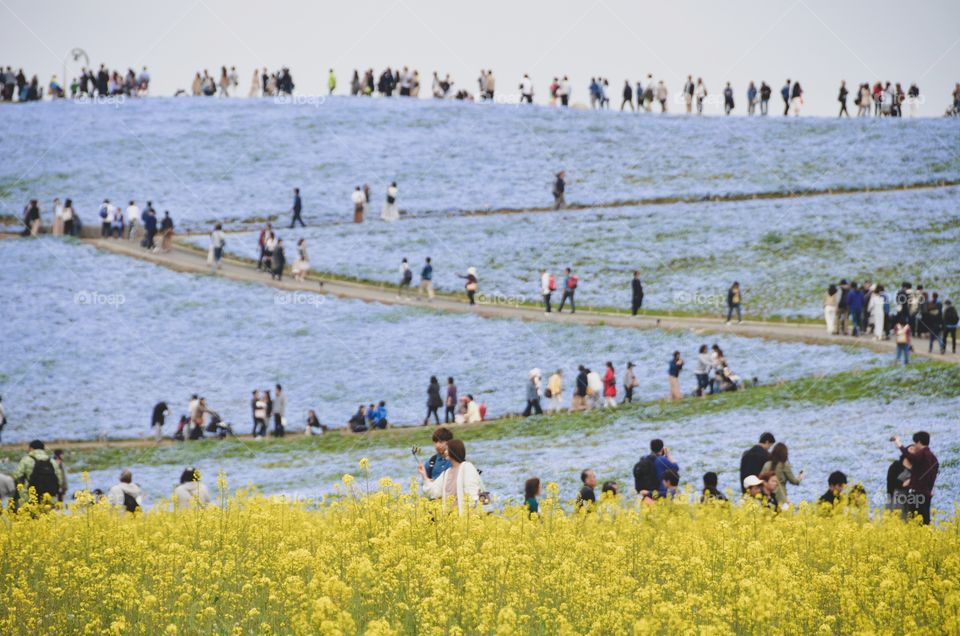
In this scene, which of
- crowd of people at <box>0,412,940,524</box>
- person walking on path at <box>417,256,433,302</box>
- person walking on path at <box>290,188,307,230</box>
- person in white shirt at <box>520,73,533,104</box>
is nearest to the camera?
crowd of people at <box>0,412,940,524</box>

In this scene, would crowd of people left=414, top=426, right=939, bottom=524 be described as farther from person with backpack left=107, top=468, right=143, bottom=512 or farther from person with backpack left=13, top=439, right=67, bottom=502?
person with backpack left=13, top=439, right=67, bottom=502

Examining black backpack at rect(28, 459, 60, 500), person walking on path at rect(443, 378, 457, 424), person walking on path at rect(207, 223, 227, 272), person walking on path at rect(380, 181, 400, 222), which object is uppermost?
person walking on path at rect(380, 181, 400, 222)

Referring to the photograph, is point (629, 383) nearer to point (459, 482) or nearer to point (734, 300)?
point (734, 300)

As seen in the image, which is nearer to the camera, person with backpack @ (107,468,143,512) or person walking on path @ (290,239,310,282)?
person with backpack @ (107,468,143,512)

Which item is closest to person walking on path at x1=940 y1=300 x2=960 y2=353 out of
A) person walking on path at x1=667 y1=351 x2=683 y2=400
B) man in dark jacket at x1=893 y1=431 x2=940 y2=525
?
person walking on path at x1=667 y1=351 x2=683 y2=400

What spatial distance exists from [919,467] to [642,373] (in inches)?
746

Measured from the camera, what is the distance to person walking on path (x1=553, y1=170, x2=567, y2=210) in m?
57.2

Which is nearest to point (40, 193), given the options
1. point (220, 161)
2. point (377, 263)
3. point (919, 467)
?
point (220, 161)

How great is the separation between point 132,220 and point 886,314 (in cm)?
3055

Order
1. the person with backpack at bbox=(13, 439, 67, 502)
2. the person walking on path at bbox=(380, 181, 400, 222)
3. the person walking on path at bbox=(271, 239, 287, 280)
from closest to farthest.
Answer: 1. the person with backpack at bbox=(13, 439, 67, 502)
2. the person walking on path at bbox=(271, 239, 287, 280)
3. the person walking on path at bbox=(380, 181, 400, 222)

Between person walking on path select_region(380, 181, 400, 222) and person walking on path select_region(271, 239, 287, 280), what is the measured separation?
919cm

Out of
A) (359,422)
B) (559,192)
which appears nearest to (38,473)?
(359,422)

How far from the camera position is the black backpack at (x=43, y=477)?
20297 millimetres

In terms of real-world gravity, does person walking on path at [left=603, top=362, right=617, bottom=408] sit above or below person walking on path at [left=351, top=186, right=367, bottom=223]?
below
